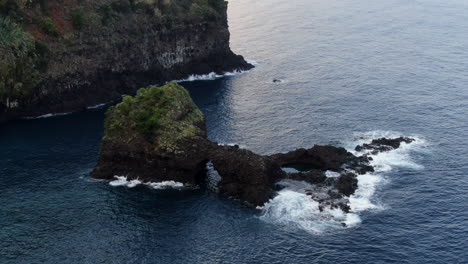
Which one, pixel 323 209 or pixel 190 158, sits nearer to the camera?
pixel 323 209

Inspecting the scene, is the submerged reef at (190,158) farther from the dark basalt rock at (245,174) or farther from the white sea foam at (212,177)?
the white sea foam at (212,177)

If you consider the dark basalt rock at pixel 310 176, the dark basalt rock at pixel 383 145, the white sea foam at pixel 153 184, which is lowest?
the dark basalt rock at pixel 310 176

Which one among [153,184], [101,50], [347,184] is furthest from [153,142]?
[101,50]

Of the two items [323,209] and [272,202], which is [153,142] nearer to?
[272,202]

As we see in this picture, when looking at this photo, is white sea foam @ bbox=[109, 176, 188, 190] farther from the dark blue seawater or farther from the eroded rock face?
the dark blue seawater

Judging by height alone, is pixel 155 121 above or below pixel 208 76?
below

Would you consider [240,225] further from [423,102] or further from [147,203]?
[423,102]

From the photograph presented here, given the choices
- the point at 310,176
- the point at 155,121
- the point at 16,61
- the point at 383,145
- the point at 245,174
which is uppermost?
the point at 16,61

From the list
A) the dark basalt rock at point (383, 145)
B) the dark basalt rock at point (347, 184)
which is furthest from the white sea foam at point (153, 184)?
the dark basalt rock at point (383, 145)
